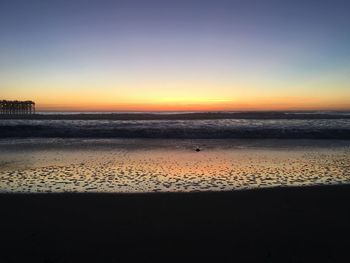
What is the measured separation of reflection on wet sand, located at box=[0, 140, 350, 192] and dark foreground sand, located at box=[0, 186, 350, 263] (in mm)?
1306

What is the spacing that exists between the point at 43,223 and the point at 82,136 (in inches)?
880

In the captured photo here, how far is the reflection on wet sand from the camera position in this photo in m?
10.9

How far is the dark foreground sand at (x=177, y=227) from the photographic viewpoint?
5.89 meters

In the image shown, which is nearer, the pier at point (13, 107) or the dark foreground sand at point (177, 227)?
the dark foreground sand at point (177, 227)

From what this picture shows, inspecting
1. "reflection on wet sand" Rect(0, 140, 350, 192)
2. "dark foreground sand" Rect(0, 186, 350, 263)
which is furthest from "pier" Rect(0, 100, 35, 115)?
"dark foreground sand" Rect(0, 186, 350, 263)

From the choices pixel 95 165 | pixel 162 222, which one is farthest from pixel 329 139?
pixel 162 222

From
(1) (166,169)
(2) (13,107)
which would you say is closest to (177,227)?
(1) (166,169)

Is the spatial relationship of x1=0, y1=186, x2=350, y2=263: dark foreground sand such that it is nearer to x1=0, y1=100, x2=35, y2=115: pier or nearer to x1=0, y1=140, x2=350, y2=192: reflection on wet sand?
x1=0, y1=140, x2=350, y2=192: reflection on wet sand

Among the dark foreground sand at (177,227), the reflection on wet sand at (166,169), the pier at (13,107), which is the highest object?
the pier at (13,107)

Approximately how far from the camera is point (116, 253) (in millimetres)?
5914

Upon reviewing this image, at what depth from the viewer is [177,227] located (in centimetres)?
700

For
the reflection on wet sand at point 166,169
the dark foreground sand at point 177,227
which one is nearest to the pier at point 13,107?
the reflection on wet sand at point 166,169

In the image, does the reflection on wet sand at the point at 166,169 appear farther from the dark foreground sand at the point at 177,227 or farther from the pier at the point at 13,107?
the pier at the point at 13,107

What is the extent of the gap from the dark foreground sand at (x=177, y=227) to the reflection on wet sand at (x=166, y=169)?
51.4 inches
